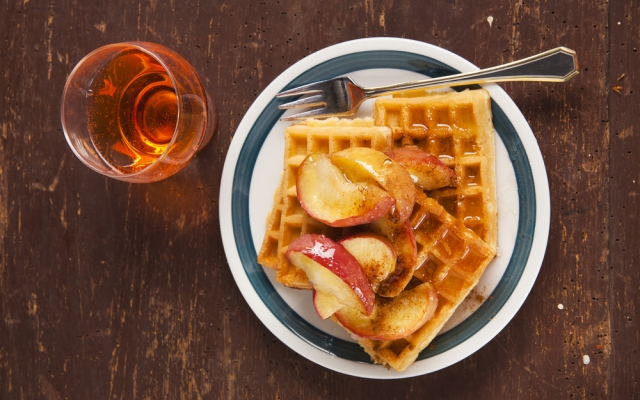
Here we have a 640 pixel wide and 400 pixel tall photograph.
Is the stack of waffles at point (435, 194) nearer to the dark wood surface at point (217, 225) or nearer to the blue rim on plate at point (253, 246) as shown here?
the blue rim on plate at point (253, 246)

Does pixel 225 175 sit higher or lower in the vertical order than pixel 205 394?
higher

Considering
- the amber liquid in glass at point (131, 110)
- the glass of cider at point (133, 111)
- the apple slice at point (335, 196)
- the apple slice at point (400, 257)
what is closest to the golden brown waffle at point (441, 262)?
the apple slice at point (400, 257)

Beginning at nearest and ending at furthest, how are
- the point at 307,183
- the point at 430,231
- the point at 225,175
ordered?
1. the point at 307,183
2. the point at 430,231
3. the point at 225,175

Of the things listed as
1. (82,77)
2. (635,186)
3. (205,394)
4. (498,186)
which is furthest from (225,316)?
(635,186)

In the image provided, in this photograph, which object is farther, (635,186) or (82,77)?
(635,186)

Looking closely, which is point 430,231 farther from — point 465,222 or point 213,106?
point 213,106

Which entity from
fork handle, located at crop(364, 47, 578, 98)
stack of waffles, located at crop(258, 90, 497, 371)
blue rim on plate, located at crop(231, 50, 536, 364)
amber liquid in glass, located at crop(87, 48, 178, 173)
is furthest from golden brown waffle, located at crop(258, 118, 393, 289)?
amber liquid in glass, located at crop(87, 48, 178, 173)

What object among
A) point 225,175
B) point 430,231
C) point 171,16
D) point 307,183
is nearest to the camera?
point 307,183

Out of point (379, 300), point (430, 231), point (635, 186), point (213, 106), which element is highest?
point (213, 106)

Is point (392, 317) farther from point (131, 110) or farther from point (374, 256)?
point (131, 110)

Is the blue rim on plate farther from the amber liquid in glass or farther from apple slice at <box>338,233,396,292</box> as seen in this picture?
apple slice at <box>338,233,396,292</box>
